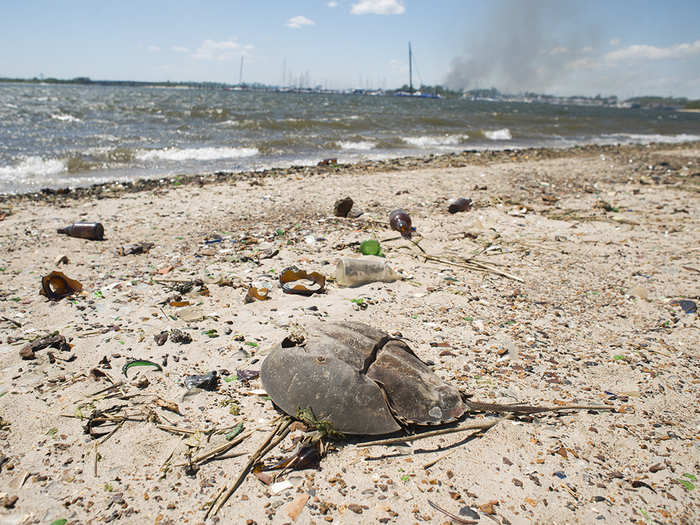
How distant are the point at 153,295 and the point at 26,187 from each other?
674cm

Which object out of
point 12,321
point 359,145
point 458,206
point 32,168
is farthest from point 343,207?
point 359,145

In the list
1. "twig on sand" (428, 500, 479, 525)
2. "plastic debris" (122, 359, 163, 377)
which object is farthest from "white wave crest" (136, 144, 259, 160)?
"twig on sand" (428, 500, 479, 525)

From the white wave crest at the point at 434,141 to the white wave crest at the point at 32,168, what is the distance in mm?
10768

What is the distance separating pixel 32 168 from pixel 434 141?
41.6 ft

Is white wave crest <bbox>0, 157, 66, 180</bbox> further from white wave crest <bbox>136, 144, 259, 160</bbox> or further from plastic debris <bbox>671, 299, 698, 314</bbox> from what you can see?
plastic debris <bbox>671, 299, 698, 314</bbox>

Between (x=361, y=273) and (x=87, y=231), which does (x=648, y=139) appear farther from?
(x=87, y=231)

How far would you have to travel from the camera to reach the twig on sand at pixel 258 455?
1930 mm

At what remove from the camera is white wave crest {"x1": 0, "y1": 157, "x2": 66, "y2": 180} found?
951 cm

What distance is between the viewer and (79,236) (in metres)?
5.29

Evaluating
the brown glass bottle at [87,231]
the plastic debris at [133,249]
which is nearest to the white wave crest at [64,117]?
the brown glass bottle at [87,231]

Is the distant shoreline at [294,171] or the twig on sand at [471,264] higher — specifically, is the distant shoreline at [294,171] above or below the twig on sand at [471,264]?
above

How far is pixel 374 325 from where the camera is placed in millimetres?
3334

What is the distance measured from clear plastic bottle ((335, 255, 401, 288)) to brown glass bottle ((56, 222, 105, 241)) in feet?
10.3

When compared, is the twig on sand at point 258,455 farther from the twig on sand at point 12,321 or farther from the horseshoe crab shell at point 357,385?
the twig on sand at point 12,321
